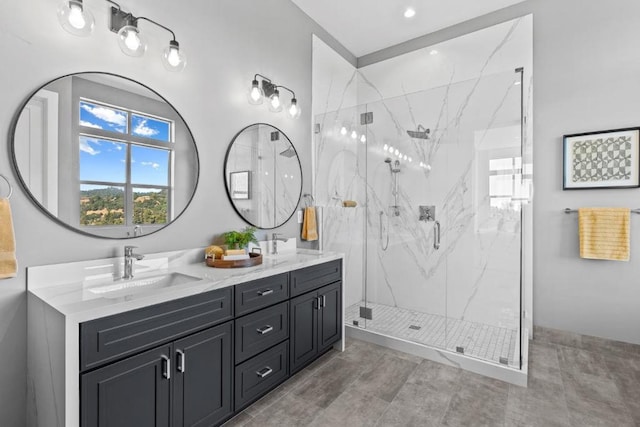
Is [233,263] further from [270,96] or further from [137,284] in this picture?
[270,96]

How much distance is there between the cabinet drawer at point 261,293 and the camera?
1.80 metres

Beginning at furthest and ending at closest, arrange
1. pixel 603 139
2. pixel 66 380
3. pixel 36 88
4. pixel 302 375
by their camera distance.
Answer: pixel 603 139 < pixel 302 375 < pixel 36 88 < pixel 66 380

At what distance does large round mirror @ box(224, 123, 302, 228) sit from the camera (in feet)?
8.02

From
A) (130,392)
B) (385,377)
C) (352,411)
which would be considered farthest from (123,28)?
(385,377)

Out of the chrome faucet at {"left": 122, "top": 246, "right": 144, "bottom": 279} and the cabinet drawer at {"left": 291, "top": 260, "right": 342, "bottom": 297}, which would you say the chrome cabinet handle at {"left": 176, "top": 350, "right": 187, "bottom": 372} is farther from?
the cabinet drawer at {"left": 291, "top": 260, "right": 342, "bottom": 297}

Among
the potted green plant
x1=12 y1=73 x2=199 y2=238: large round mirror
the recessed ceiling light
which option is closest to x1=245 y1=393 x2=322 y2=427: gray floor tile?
the potted green plant

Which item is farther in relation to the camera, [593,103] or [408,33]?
[408,33]

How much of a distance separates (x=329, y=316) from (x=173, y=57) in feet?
6.99

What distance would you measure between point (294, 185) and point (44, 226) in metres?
1.87

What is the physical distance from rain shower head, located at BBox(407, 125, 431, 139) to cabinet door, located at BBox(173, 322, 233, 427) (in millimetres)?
2695

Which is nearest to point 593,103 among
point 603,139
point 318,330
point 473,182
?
point 603,139

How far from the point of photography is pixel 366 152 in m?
3.54

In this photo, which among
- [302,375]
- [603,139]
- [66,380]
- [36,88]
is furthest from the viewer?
[603,139]

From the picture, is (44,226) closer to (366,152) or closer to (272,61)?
(272,61)
